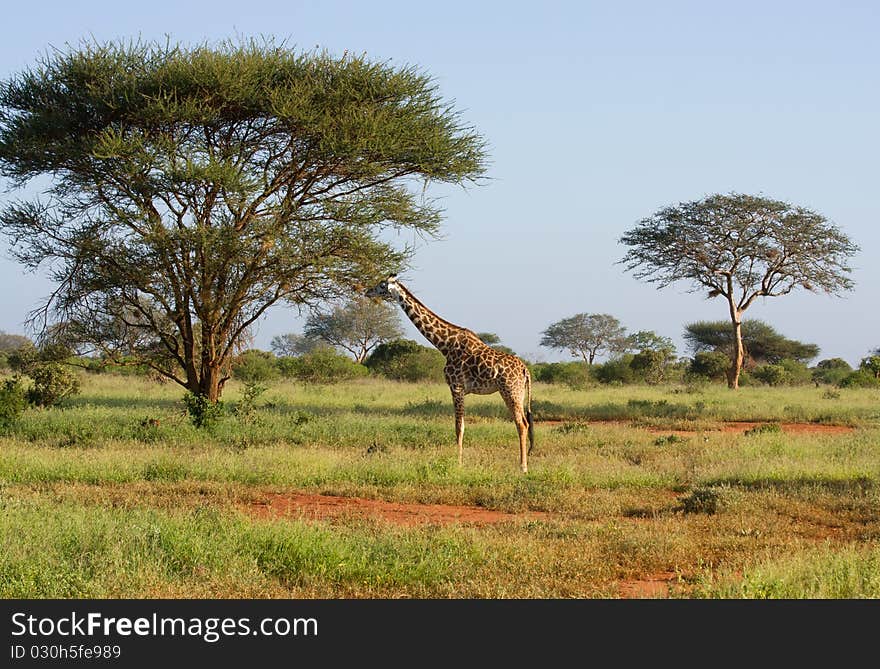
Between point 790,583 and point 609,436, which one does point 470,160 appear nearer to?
point 609,436

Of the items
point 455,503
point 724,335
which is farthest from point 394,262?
point 724,335

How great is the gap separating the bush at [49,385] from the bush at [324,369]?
39.3 feet

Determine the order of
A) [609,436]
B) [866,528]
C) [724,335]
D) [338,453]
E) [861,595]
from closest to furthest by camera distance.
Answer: [861,595] < [866,528] < [338,453] < [609,436] < [724,335]

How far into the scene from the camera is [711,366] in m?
41.0

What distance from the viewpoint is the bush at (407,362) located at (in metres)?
38.6

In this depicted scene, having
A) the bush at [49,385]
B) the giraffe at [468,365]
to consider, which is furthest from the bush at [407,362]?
the giraffe at [468,365]

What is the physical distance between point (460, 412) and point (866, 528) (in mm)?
6043

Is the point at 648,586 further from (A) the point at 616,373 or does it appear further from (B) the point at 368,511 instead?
(A) the point at 616,373

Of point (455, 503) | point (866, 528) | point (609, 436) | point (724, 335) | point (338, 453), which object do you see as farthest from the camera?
point (724, 335)

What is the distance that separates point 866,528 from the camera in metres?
8.65

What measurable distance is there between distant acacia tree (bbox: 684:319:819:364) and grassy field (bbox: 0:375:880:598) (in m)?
32.4

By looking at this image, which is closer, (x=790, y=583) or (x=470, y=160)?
(x=790, y=583)

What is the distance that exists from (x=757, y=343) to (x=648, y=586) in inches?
1857

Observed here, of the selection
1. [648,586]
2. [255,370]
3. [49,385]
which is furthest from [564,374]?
[648,586]
